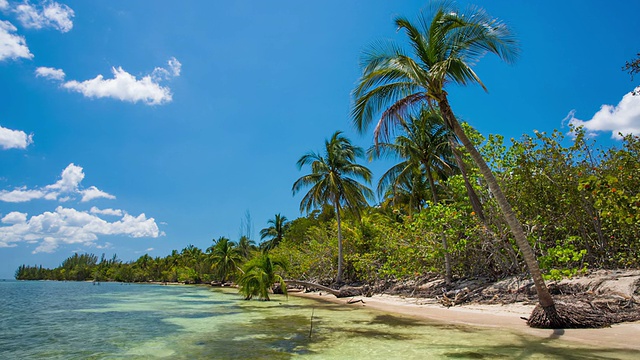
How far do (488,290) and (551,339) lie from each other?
6.15 m

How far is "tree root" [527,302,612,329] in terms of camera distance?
6.83 m

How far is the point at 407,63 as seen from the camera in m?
8.51

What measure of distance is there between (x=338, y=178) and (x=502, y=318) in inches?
598

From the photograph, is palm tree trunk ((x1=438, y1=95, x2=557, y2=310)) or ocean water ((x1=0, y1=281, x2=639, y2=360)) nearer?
ocean water ((x1=0, y1=281, x2=639, y2=360))

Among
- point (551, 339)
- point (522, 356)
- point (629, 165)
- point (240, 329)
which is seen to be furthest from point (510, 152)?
point (240, 329)

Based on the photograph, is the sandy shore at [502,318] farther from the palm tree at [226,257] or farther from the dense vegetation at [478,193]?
the palm tree at [226,257]

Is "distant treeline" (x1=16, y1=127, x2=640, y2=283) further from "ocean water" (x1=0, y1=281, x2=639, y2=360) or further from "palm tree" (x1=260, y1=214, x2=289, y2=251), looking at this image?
"palm tree" (x1=260, y1=214, x2=289, y2=251)

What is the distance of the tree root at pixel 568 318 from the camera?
683cm

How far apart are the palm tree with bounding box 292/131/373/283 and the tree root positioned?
1588 cm

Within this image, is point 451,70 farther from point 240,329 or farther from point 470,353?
point 240,329

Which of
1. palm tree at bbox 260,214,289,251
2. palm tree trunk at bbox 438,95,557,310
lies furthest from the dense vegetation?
palm tree at bbox 260,214,289,251

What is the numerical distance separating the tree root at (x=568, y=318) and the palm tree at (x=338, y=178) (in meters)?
15.9

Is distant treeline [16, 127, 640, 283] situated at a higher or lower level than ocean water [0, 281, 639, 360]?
higher

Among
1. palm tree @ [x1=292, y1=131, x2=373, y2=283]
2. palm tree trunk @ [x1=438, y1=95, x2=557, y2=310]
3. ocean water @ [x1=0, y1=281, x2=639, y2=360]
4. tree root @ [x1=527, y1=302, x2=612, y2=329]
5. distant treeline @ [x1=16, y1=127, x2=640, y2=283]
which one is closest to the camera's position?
ocean water @ [x1=0, y1=281, x2=639, y2=360]
